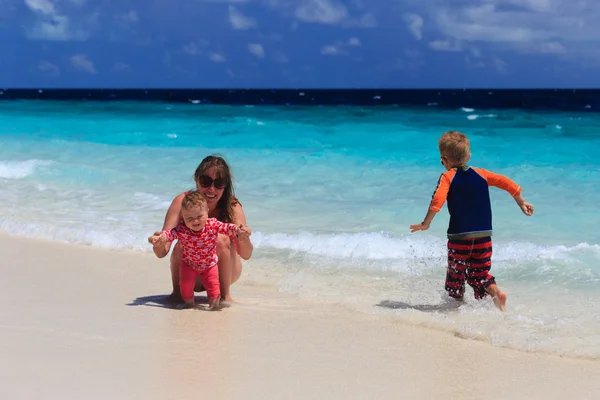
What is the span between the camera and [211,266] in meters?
4.32

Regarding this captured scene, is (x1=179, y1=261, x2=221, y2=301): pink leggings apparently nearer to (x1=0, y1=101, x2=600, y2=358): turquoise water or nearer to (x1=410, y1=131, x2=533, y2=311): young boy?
→ (x1=0, y1=101, x2=600, y2=358): turquoise water

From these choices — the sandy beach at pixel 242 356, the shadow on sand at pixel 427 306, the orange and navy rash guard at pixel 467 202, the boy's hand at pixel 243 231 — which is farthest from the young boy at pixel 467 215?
the boy's hand at pixel 243 231

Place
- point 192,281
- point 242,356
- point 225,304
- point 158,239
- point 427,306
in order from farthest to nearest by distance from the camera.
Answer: point 427,306, point 225,304, point 192,281, point 158,239, point 242,356

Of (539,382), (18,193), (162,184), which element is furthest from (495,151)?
(539,382)

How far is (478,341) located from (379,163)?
10159 mm

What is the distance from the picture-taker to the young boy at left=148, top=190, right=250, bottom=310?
4.08m

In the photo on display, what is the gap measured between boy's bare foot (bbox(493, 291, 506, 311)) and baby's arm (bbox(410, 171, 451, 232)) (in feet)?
2.06

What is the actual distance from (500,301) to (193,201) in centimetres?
196

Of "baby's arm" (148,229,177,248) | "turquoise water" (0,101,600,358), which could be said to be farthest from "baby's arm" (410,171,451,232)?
"baby's arm" (148,229,177,248)

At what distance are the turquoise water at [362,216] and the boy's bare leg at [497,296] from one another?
7 cm

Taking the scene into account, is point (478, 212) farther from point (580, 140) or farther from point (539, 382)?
point (580, 140)

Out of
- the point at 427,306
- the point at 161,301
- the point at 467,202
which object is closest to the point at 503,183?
the point at 467,202

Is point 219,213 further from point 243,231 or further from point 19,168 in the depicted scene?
point 19,168

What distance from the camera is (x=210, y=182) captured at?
4270mm
